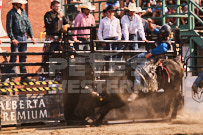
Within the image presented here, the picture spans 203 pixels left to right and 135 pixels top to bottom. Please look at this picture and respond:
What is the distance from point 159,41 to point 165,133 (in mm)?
2944

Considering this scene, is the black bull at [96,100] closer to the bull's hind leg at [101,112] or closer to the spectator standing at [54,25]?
the bull's hind leg at [101,112]

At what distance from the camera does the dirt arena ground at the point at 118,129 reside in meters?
10.8

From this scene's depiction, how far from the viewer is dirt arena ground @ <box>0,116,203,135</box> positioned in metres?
10.8

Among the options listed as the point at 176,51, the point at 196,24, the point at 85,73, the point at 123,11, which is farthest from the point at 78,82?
the point at 196,24

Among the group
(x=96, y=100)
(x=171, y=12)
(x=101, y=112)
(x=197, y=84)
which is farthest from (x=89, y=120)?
(x=171, y=12)

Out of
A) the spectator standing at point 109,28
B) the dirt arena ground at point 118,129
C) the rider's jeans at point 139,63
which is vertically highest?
the spectator standing at point 109,28

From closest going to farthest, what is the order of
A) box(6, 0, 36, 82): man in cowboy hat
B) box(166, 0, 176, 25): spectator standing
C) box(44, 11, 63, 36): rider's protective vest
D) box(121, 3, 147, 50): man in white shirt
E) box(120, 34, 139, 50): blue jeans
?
box(6, 0, 36, 82): man in cowboy hat → box(44, 11, 63, 36): rider's protective vest → box(120, 34, 139, 50): blue jeans → box(121, 3, 147, 50): man in white shirt → box(166, 0, 176, 25): spectator standing

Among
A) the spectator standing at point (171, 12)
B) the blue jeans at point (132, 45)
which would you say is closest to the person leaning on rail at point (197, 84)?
the blue jeans at point (132, 45)

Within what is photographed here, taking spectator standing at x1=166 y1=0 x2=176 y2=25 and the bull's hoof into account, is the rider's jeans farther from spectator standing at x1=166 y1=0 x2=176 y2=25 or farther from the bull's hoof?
spectator standing at x1=166 y1=0 x2=176 y2=25

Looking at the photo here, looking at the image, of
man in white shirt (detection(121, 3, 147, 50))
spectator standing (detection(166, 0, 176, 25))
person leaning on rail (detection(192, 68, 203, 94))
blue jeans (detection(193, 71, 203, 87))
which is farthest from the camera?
spectator standing (detection(166, 0, 176, 25))

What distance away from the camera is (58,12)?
1325cm

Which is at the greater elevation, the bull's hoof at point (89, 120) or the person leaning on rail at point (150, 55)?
the person leaning on rail at point (150, 55)

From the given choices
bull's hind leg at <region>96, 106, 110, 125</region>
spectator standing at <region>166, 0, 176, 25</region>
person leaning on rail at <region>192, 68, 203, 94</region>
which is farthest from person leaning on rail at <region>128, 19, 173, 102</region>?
spectator standing at <region>166, 0, 176, 25</region>

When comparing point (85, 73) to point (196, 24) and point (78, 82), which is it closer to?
point (78, 82)
